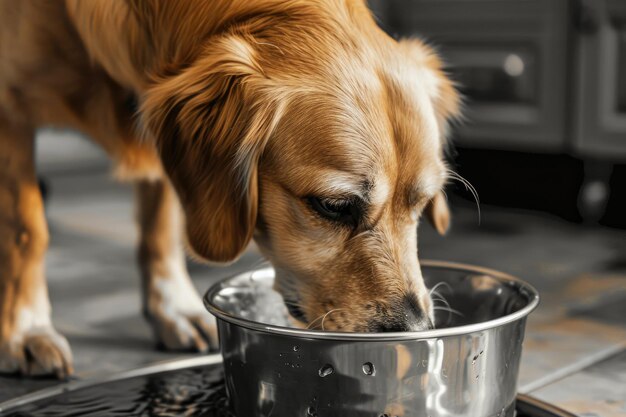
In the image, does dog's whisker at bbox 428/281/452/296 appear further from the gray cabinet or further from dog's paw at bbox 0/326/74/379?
the gray cabinet

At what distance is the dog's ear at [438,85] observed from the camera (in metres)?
1.58

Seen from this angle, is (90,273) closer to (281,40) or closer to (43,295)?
(43,295)

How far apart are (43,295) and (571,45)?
6.86 ft

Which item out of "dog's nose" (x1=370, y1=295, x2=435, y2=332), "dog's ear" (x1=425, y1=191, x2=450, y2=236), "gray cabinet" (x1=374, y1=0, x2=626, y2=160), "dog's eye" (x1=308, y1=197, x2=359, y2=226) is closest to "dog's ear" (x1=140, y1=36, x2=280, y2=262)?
"dog's eye" (x1=308, y1=197, x2=359, y2=226)

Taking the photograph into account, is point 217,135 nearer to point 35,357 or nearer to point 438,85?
point 438,85

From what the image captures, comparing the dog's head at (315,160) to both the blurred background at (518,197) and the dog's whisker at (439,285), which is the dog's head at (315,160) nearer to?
the dog's whisker at (439,285)

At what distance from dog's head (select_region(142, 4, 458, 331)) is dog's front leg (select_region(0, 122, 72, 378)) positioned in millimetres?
459

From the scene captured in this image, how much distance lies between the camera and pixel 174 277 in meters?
1.97

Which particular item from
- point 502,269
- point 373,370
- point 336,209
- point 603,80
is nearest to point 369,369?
point 373,370

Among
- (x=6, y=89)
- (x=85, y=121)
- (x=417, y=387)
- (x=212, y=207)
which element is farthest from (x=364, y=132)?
(x=6, y=89)

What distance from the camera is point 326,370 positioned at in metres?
1.14

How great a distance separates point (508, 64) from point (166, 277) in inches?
71.0

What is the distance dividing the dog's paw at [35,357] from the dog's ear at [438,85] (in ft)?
2.84

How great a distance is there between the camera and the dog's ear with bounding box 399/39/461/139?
5.17ft
